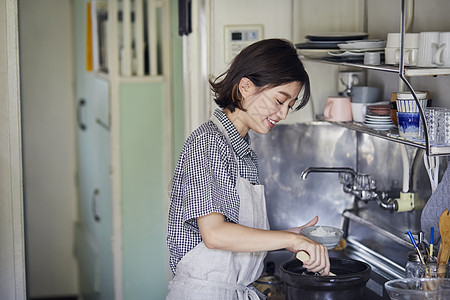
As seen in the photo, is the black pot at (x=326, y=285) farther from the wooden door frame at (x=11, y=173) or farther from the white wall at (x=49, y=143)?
the white wall at (x=49, y=143)

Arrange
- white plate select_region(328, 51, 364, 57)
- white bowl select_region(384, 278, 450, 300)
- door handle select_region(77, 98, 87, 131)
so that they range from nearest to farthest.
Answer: white bowl select_region(384, 278, 450, 300) < white plate select_region(328, 51, 364, 57) < door handle select_region(77, 98, 87, 131)

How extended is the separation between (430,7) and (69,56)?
116 inches

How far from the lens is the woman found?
1650mm

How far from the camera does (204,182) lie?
1675mm

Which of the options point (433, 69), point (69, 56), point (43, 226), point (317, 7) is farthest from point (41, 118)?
point (433, 69)

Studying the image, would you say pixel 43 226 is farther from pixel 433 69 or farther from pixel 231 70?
pixel 433 69

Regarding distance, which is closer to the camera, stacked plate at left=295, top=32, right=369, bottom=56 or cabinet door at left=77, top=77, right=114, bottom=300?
stacked plate at left=295, top=32, right=369, bottom=56

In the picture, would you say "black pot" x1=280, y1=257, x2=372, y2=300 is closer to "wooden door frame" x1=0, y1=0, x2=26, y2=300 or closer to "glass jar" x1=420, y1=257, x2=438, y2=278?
"glass jar" x1=420, y1=257, x2=438, y2=278

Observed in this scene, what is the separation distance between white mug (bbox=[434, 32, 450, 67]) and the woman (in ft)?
1.15

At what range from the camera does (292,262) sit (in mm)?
1896

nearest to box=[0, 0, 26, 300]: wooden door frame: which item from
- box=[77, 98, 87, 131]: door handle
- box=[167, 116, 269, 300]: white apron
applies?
box=[167, 116, 269, 300]: white apron

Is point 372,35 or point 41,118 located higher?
point 372,35

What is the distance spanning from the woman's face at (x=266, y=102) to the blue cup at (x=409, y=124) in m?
0.31

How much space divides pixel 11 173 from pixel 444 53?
1.47 m
